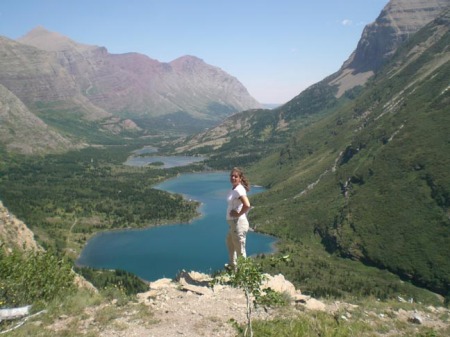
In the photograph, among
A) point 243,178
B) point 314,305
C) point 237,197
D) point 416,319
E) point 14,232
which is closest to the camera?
point 237,197

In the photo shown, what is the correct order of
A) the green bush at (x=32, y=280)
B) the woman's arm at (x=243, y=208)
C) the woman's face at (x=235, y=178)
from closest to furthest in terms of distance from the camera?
1. the woman's arm at (x=243, y=208)
2. the woman's face at (x=235, y=178)
3. the green bush at (x=32, y=280)

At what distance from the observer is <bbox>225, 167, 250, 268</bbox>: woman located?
75.9 ft

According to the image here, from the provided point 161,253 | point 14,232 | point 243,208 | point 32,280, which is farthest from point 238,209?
point 161,253

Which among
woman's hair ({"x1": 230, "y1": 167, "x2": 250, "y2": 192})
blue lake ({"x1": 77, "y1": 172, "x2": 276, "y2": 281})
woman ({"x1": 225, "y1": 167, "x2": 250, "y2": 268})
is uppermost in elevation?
woman's hair ({"x1": 230, "y1": 167, "x2": 250, "y2": 192})

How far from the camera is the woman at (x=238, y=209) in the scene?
2315cm

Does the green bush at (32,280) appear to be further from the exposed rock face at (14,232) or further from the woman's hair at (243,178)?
the exposed rock face at (14,232)

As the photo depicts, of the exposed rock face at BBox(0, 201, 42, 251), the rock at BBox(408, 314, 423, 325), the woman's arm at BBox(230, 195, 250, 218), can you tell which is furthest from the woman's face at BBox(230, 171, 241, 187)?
the exposed rock face at BBox(0, 201, 42, 251)

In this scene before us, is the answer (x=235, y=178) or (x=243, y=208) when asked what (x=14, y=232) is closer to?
(x=235, y=178)

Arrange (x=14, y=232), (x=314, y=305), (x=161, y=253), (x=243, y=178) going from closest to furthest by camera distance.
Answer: (x=243, y=178) → (x=314, y=305) → (x=14, y=232) → (x=161, y=253)

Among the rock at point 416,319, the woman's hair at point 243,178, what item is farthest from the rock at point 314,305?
the woman's hair at point 243,178

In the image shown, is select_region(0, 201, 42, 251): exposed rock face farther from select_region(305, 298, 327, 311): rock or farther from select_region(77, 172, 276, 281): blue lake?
select_region(305, 298, 327, 311): rock

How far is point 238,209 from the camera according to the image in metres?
23.4

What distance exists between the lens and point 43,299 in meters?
25.6

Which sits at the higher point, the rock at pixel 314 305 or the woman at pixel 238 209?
the woman at pixel 238 209
